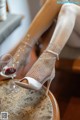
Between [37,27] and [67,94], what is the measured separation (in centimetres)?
47

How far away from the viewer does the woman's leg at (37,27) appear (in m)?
1.13

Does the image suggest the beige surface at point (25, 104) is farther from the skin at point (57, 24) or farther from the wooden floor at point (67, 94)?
the wooden floor at point (67, 94)

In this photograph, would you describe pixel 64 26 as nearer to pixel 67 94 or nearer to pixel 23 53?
pixel 23 53

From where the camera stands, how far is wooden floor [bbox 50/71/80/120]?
4.24 feet

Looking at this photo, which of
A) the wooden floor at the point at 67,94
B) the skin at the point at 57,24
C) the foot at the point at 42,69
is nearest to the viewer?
the foot at the point at 42,69

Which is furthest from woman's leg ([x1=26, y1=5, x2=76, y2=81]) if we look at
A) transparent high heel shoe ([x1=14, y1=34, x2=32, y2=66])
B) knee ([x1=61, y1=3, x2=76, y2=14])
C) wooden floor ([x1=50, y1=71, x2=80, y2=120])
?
wooden floor ([x1=50, y1=71, x2=80, y2=120])

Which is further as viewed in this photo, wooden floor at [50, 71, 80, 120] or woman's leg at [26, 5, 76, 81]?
wooden floor at [50, 71, 80, 120]

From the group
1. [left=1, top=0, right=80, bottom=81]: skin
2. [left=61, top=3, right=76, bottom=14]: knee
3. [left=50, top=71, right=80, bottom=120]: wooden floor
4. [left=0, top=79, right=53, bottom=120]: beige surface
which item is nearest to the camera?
[left=0, top=79, right=53, bottom=120]: beige surface

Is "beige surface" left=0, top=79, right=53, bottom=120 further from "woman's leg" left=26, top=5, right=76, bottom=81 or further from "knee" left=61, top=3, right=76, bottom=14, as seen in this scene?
→ "knee" left=61, top=3, right=76, bottom=14

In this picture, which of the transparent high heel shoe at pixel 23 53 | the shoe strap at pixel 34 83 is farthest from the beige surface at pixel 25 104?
the transparent high heel shoe at pixel 23 53

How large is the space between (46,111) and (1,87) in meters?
0.25

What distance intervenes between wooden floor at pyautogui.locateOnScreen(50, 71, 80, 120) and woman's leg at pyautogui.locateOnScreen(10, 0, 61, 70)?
1.22ft

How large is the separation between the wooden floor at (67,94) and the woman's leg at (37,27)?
373 mm

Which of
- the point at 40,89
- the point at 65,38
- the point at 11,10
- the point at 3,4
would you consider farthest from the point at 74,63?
the point at 11,10
